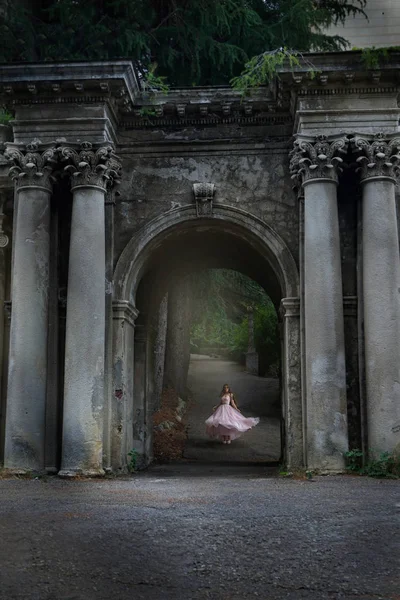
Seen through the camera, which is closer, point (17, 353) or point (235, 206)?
point (17, 353)

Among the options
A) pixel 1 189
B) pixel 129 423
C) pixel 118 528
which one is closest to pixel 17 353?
pixel 129 423

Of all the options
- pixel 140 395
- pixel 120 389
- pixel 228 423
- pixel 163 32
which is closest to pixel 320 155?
pixel 120 389

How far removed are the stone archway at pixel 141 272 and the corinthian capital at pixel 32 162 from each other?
1.79 metres

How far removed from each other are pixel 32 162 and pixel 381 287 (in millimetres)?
5762

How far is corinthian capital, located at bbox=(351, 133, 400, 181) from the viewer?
1170 centimetres

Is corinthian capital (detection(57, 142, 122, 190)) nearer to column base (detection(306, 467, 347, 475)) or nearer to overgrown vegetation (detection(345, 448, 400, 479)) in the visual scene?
column base (detection(306, 467, 347, 475))

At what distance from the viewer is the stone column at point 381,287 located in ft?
36.3

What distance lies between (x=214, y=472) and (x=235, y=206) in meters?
4.83

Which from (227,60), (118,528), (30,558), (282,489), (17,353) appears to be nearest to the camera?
(30,558)

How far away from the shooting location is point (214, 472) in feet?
45.2

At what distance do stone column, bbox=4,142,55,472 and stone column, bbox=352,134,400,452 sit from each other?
493cm

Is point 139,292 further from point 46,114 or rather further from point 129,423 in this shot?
point 46,114

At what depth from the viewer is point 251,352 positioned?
34.2m

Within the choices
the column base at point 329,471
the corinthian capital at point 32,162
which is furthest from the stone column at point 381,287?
the corinthian capital at point 32,162
